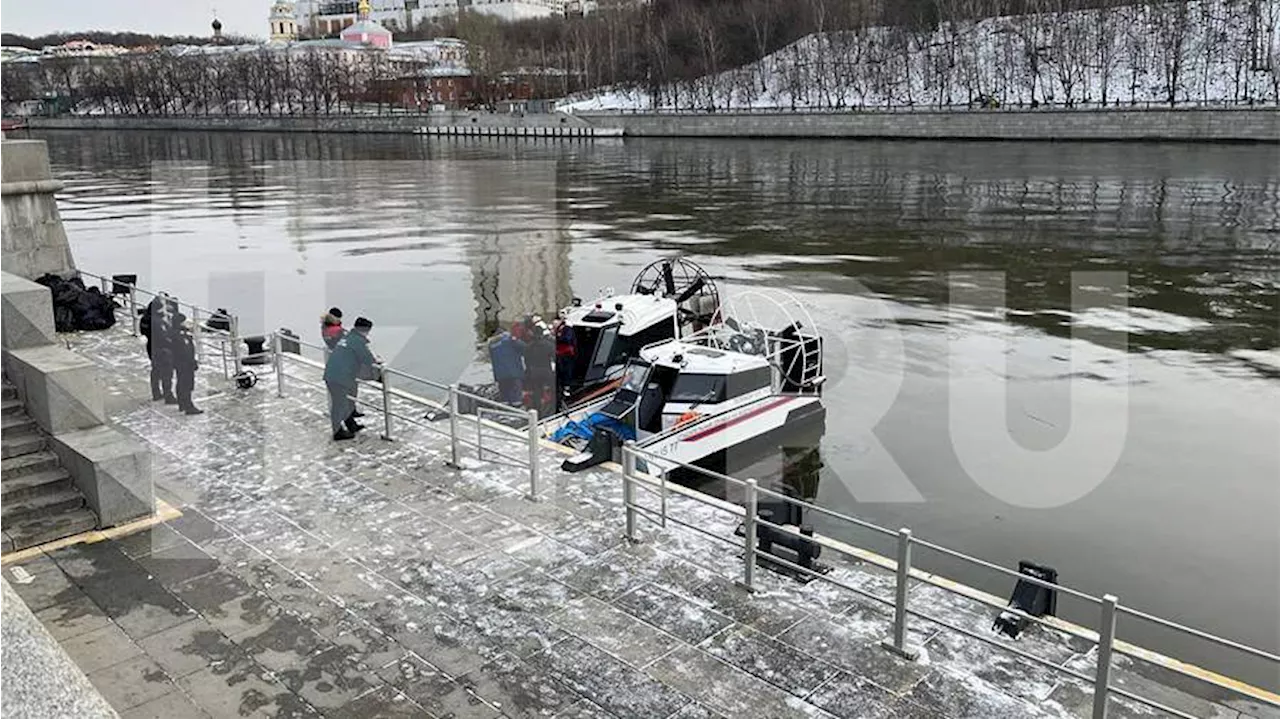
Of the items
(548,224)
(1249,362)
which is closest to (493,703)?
(1249,362)

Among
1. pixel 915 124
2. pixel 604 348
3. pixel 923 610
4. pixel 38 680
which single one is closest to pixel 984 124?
pixel 915 124

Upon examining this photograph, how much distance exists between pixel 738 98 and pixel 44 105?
115906 millimetres

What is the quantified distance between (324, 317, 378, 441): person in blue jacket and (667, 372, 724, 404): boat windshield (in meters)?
4.86

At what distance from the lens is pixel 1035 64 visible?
9156cm

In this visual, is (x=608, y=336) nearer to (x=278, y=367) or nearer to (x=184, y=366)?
(x=278, y=367)

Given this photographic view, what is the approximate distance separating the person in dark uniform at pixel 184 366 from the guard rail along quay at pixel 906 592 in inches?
124

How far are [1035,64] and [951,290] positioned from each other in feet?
236

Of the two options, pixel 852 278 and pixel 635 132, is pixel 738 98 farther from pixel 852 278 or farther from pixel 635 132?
pixel 852 278

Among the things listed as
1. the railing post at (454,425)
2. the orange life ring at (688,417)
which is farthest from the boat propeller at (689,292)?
the railing post at (454,425)

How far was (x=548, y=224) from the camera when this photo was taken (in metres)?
44.8

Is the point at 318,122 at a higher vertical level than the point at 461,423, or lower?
higher

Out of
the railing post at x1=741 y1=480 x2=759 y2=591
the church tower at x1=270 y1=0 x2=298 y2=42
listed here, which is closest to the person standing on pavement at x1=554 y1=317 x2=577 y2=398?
the railing post at x1=741 y1=480 x2=759 y2=591

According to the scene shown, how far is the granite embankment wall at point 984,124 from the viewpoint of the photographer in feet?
242

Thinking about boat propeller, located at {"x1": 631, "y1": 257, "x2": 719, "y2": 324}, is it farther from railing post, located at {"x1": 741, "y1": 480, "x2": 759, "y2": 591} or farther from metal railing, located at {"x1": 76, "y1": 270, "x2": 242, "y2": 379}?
railing post, located at {"x1": 741, "y1": 480, "x2": 759, "y2": 591}
